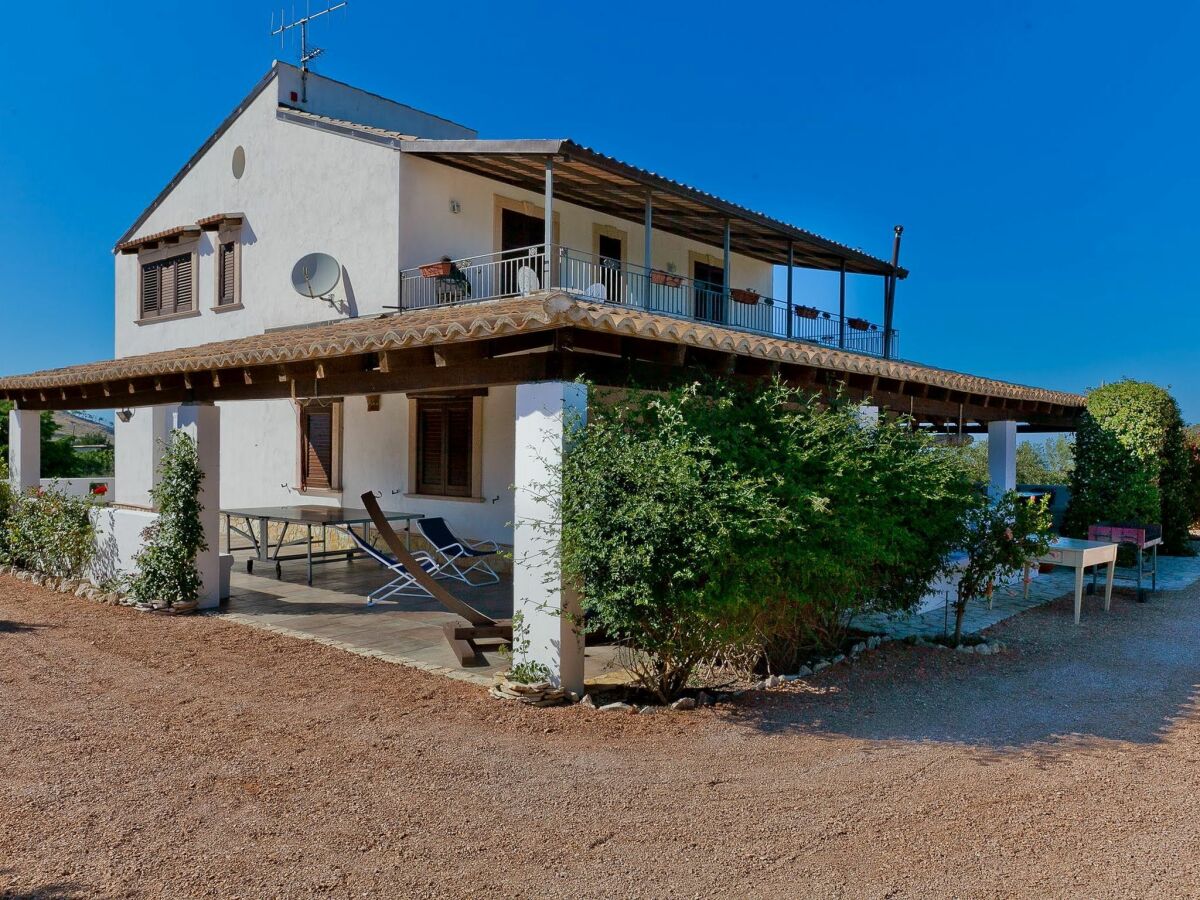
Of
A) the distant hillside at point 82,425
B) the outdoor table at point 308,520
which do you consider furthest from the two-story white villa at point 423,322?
the distant hillside at point 82,425

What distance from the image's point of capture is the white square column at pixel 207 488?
941cm

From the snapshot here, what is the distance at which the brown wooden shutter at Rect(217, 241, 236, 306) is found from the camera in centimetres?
1555

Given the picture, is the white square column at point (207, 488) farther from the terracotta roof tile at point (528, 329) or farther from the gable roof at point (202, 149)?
the gable roof at point (202, 149)

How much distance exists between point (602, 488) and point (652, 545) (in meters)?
0.52

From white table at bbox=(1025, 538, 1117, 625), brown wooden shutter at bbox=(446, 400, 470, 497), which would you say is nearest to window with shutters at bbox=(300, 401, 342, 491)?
brown wooden shutter at bbox=(446, 400, 470, 497)

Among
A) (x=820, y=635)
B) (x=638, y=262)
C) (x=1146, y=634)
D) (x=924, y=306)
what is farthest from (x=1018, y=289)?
(x=820, y=635)

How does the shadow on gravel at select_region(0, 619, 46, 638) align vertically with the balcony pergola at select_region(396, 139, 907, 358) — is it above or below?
below

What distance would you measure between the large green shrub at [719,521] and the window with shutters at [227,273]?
11851 millimetres

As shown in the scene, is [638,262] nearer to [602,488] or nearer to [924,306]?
[602,488]

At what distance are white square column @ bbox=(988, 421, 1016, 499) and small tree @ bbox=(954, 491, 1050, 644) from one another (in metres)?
5.70

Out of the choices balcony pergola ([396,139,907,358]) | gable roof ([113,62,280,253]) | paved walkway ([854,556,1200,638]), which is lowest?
paved walkway ([854,556,1200,638])

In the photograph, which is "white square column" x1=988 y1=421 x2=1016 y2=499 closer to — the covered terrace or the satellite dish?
the covered terrace

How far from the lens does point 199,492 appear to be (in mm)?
9383

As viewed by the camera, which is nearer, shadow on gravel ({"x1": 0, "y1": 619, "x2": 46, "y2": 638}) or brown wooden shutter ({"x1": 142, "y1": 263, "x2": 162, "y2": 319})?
shadow on gravel ({"x1": 0, "y1": 619, "x2": 46, "y2": 638})
